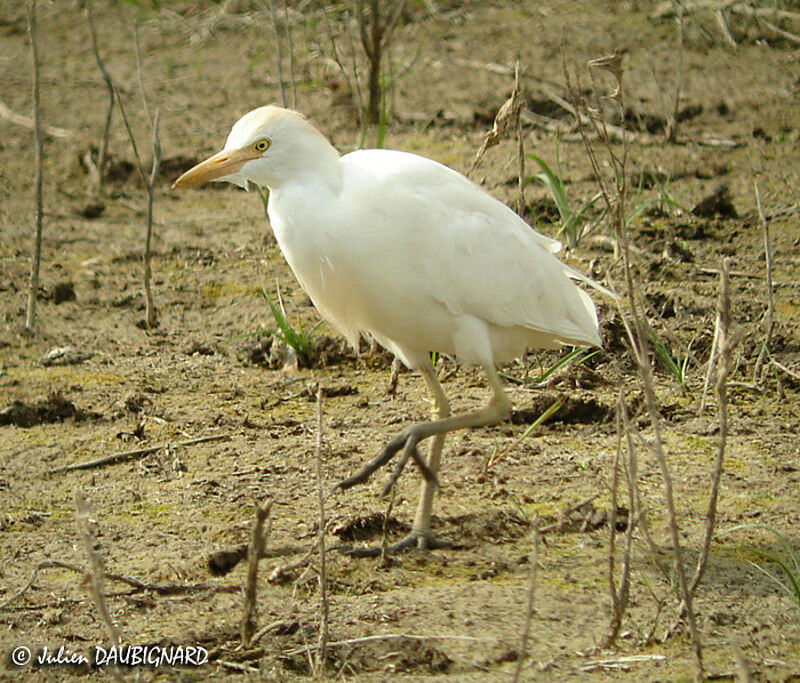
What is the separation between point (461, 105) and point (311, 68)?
4.39 ft

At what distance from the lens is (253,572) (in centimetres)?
321

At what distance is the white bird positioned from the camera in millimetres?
4191

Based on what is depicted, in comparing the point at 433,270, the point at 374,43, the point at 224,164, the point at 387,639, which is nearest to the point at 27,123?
the point at 374,43

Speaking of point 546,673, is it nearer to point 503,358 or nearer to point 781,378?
point 503,358

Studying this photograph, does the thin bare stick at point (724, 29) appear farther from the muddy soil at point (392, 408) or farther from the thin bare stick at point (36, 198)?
the thin bare stick at point (36, 198)

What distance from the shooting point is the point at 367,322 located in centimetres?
446

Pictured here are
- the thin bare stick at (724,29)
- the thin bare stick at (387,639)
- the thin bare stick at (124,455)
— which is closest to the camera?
the thin bare stick at (387,639)

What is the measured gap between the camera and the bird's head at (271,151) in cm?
423

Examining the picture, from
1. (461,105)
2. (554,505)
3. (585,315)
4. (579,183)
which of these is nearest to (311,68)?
(461,105)

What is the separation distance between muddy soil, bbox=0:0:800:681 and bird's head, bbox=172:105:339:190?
3.75 feet

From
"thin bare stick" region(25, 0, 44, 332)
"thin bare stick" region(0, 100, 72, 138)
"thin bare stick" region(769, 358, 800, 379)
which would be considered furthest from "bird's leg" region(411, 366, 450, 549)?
"thin bare stick" region(0, 100, 72, 138)

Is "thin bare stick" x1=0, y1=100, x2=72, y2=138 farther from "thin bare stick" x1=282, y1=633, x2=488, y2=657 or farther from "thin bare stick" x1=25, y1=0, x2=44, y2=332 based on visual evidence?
"thin bare stick" x1=282, y1=633, x2=488, y2=657

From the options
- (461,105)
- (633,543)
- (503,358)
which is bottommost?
(633,543)

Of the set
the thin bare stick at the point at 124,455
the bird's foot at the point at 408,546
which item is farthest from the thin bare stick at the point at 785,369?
the thin bare stick at the point at 124,455
